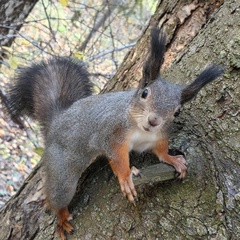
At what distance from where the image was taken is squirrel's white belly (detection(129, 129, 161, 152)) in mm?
1751

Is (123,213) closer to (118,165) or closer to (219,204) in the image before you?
(118,165)

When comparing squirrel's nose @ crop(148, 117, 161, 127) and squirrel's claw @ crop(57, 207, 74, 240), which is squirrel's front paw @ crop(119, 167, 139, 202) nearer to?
squirrel's nose @ crop(148, 117, 161, 127)

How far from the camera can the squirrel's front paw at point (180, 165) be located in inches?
56.9

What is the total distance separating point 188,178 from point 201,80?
389 mm

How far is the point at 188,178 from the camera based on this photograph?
145 cm

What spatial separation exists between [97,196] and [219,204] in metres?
0.56

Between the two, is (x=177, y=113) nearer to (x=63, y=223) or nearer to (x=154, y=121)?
(x=154, y=121)

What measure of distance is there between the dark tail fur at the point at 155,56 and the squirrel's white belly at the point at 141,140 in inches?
9.5

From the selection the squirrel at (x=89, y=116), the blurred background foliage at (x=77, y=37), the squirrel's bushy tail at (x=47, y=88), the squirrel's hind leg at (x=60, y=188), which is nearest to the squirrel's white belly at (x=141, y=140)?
the squirrel at (x=89, y=116)

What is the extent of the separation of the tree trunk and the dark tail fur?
225 millimetres

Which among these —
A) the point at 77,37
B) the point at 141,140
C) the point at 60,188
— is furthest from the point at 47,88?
the point at 77,37

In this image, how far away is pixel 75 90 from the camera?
7.96 feet

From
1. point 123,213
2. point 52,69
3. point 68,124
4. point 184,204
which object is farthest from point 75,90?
point 184,204

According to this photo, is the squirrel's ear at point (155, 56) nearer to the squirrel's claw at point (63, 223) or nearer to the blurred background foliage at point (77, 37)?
the squirrel's claw at point (63, 223)
